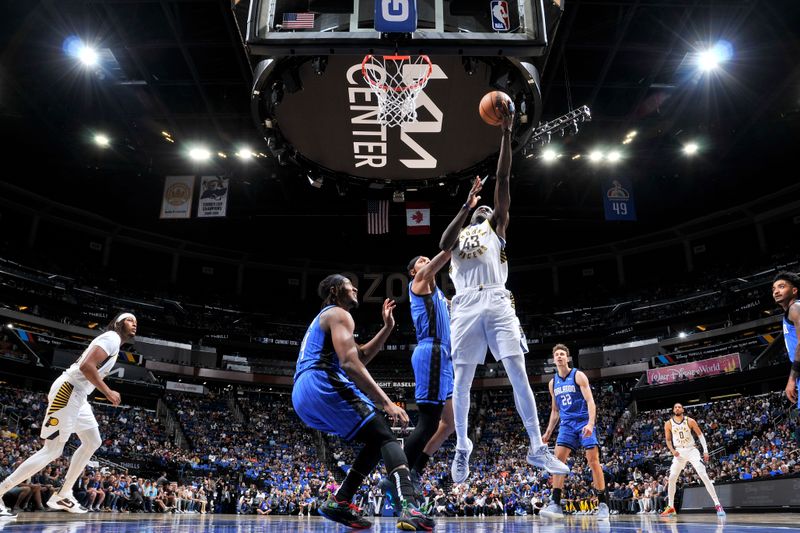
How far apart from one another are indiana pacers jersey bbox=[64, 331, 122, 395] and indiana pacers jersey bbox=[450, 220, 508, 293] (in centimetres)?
378

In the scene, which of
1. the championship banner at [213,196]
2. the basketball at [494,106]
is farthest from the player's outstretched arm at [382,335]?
the championship banner at [213,196]

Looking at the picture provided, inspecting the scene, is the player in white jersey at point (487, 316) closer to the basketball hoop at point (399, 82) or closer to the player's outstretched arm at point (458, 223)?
the player's outstretched arm at point (458, 223)

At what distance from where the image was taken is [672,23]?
16.6m

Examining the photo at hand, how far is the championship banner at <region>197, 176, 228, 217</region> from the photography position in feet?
74.2

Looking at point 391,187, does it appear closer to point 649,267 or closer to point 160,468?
point 160,468

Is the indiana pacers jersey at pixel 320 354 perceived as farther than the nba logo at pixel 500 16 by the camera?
No

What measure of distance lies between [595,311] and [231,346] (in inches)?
940

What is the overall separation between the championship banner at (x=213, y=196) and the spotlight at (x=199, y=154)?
84 cm

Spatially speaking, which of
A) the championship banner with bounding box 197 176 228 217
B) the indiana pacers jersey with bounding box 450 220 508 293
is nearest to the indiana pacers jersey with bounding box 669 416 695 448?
the indiana pacers jersey with bounding box 450 220 508 293

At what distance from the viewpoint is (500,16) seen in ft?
23.6

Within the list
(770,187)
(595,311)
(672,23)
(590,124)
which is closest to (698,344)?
(595,311)

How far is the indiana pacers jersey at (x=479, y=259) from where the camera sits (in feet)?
16.0

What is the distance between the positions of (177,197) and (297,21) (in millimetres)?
17429

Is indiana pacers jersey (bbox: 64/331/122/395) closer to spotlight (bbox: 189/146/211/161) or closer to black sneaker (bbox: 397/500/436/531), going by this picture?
black sneaker (bbox: 397/500/436/531)
